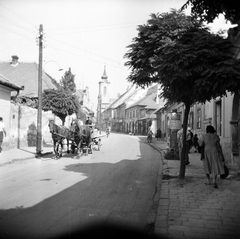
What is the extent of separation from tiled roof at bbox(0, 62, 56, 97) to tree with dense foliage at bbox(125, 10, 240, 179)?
20.7m

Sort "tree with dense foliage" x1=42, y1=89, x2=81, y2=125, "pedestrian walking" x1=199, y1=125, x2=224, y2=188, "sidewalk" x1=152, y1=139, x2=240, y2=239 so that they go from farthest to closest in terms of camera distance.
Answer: "tree with dense foliage" x1=42, y1=89, x2=81, y2=125 → "pedestrian walking" x1=199, y1=125, x2=224, y2=188 → "sidewalk" x1=152, y1=139, x2=240, y2=239

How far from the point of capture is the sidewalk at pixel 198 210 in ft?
12.8

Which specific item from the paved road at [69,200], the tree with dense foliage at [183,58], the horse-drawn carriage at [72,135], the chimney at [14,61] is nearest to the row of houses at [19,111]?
the chimney at [14,61]

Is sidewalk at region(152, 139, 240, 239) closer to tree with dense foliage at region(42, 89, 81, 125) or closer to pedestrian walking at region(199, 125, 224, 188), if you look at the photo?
pedestrian walking at region(199, 125, 224, 188)

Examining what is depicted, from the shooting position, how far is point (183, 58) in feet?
19.5

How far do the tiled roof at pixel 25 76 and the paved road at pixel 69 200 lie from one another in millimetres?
19407

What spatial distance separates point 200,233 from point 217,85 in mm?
3398

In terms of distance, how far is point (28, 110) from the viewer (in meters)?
19.5

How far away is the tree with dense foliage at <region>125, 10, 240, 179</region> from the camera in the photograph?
5906 millimetres

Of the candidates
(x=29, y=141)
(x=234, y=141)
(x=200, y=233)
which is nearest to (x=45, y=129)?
(x=29, y=141)

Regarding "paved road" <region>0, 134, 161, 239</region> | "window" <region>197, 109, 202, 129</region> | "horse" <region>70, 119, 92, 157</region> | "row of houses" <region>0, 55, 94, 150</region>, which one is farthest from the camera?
"window" <region>197, 109, 202, 129</region>

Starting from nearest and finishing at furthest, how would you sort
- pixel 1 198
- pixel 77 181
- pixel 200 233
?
pixel 200 233, pixel 1 198, pixel 77 181

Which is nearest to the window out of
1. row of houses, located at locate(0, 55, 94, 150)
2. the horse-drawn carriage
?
the horse-drawn carriage

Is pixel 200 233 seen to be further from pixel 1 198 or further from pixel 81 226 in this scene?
pixel 1 198
